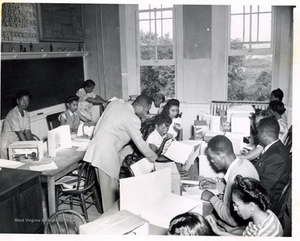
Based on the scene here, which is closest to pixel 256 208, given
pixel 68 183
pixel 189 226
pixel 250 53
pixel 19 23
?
pixel 189 226

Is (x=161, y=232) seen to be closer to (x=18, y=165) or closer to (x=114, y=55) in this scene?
(x=18, y=165)

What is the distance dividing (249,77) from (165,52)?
62.7 inches

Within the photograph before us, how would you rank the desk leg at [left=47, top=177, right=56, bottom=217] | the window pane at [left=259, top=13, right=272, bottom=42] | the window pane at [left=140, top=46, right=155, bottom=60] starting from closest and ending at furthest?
the desk leg at [left=47, top=177, right=56, bottom=217], the window pane at [left=259, top=13, right=272, bottom=42], the window pane at [left=140, top=46, right=155, bottom=60]

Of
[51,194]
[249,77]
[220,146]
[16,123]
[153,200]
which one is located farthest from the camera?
[249,77]

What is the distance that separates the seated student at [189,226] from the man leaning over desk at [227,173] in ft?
1.73

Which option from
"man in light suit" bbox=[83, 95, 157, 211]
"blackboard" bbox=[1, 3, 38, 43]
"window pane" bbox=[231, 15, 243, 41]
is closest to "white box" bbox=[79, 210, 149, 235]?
"man in light suit" bbox=[83, 95, 157, 211]

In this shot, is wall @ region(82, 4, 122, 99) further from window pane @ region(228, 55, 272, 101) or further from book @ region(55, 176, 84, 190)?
book @ region(55, 176, 84, 190)

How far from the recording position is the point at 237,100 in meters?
5.60

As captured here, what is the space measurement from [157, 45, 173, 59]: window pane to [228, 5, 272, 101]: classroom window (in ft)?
3.53

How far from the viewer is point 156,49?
594 cm

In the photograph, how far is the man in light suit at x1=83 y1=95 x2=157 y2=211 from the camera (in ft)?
9.35

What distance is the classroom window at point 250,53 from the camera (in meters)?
5.24

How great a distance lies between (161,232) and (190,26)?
4474 millimetres

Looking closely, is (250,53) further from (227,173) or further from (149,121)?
(227,173)
